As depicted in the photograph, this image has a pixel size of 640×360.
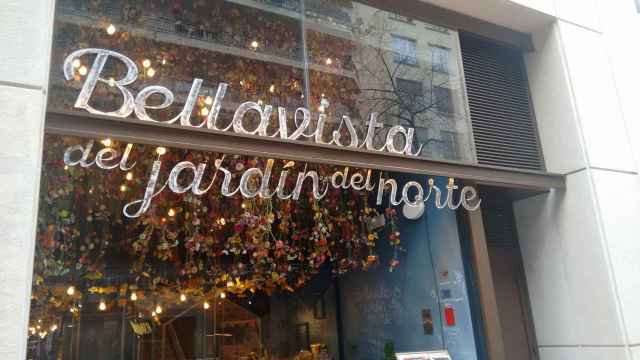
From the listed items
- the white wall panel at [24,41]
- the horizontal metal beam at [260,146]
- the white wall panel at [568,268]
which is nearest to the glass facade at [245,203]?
the horizontal metal beam at [260,146]

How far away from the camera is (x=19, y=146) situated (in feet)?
9.35

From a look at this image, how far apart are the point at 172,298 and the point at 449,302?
5.54 m

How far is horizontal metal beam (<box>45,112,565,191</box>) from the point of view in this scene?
3.24 m

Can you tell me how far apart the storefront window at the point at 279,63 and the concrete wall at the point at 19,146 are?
0.85 feet

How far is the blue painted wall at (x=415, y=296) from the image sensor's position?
5543 millimetres

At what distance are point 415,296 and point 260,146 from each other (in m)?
3.45

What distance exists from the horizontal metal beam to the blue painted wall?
72cm

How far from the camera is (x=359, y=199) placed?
702 cm

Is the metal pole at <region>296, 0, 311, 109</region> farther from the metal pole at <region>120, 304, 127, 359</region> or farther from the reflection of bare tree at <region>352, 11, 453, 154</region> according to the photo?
the metal pole at <region>120, 304, 127, 359</region>

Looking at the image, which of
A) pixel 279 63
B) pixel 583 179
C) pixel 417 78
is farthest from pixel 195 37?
pixel 583 179

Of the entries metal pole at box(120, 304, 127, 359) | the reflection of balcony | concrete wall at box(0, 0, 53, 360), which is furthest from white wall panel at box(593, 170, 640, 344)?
metal pole at box(120, 304, 127, 359)

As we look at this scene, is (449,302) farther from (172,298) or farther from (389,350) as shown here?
(172,298)

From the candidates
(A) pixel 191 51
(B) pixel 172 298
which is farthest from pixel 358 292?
(A) pixel 191 51

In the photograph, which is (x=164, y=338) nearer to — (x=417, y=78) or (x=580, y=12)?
(x=417, y=78)
